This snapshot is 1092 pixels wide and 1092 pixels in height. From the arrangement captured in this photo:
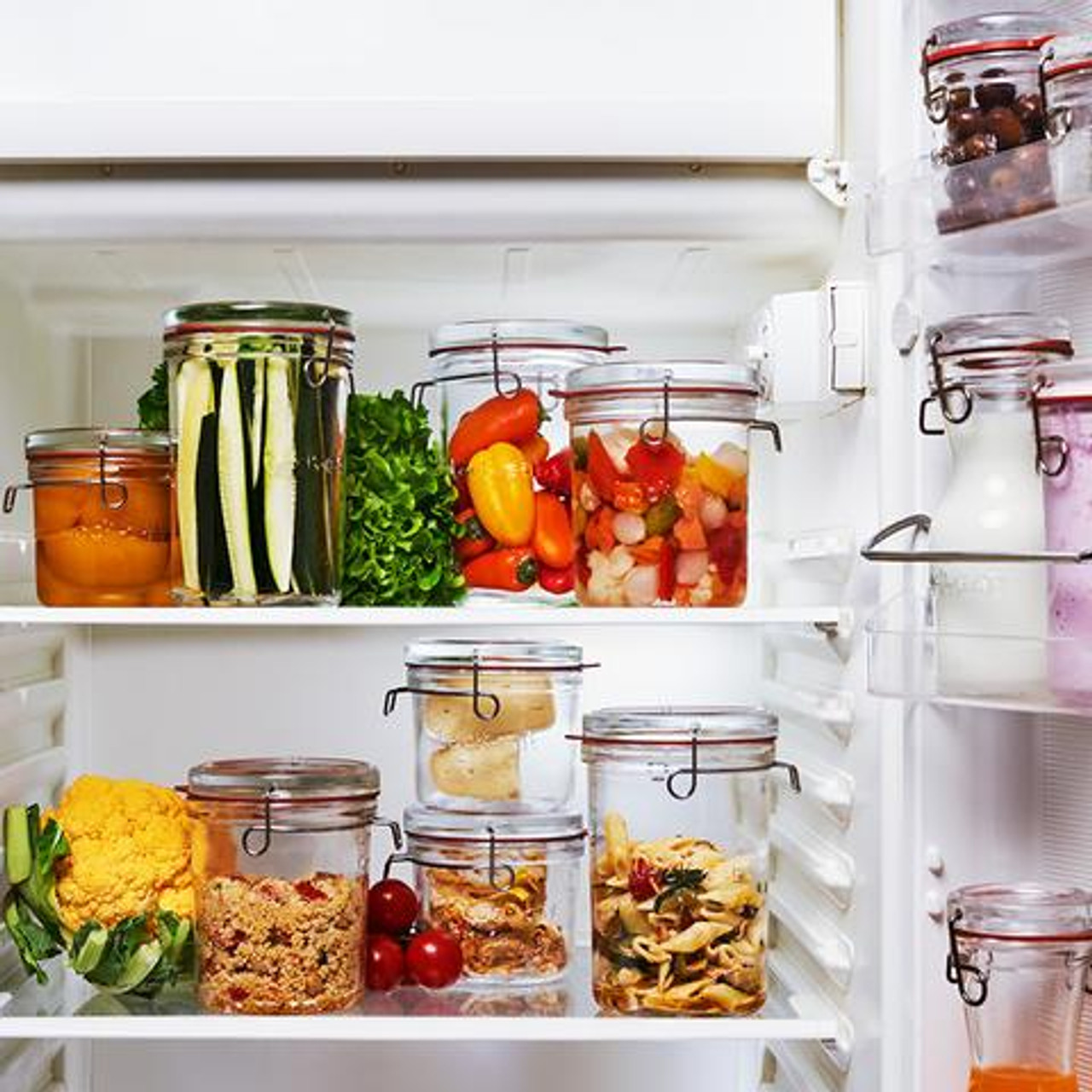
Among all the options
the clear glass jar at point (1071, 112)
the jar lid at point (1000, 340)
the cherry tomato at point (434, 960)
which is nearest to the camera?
the clear glass jar at point (1071, 112)

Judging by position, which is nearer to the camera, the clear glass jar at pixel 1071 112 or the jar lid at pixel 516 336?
the clear glass jar at pixel 1071 112

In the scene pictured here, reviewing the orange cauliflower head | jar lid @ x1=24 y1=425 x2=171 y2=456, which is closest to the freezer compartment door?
jar lid @ x1=24 y1=425 x2=171 y2=456

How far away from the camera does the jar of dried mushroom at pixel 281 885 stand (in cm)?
168

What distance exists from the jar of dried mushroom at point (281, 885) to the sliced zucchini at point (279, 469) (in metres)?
0.18

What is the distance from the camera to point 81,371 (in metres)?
2.15

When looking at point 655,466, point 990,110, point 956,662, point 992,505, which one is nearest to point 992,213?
point 990,110

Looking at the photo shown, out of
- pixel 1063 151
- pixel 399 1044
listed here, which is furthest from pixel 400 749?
pixel 1063 151

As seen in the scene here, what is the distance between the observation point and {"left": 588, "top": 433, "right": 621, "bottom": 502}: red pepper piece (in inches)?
66.2

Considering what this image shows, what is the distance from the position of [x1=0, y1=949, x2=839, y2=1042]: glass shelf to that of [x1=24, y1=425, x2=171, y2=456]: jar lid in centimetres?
48

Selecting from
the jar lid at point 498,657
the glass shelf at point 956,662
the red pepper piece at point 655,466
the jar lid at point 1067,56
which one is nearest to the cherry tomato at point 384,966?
the jar lid at point 498,657

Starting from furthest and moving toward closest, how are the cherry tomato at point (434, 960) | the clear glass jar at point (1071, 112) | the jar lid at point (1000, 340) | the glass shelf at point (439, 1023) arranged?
the cherry tomato at point (434, 960) < the glass shelf at point (439, 1023) < the jar lid at point (1000, 340) < the clear glass jar at point (1071, 112)

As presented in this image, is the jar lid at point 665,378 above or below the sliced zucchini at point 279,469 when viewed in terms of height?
above

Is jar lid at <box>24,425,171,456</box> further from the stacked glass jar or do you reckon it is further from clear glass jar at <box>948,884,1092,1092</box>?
clear glass jar at <box>948,884,1092,1092</box>

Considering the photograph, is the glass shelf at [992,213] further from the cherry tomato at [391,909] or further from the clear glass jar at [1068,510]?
the cherry tomato at [391,909]
